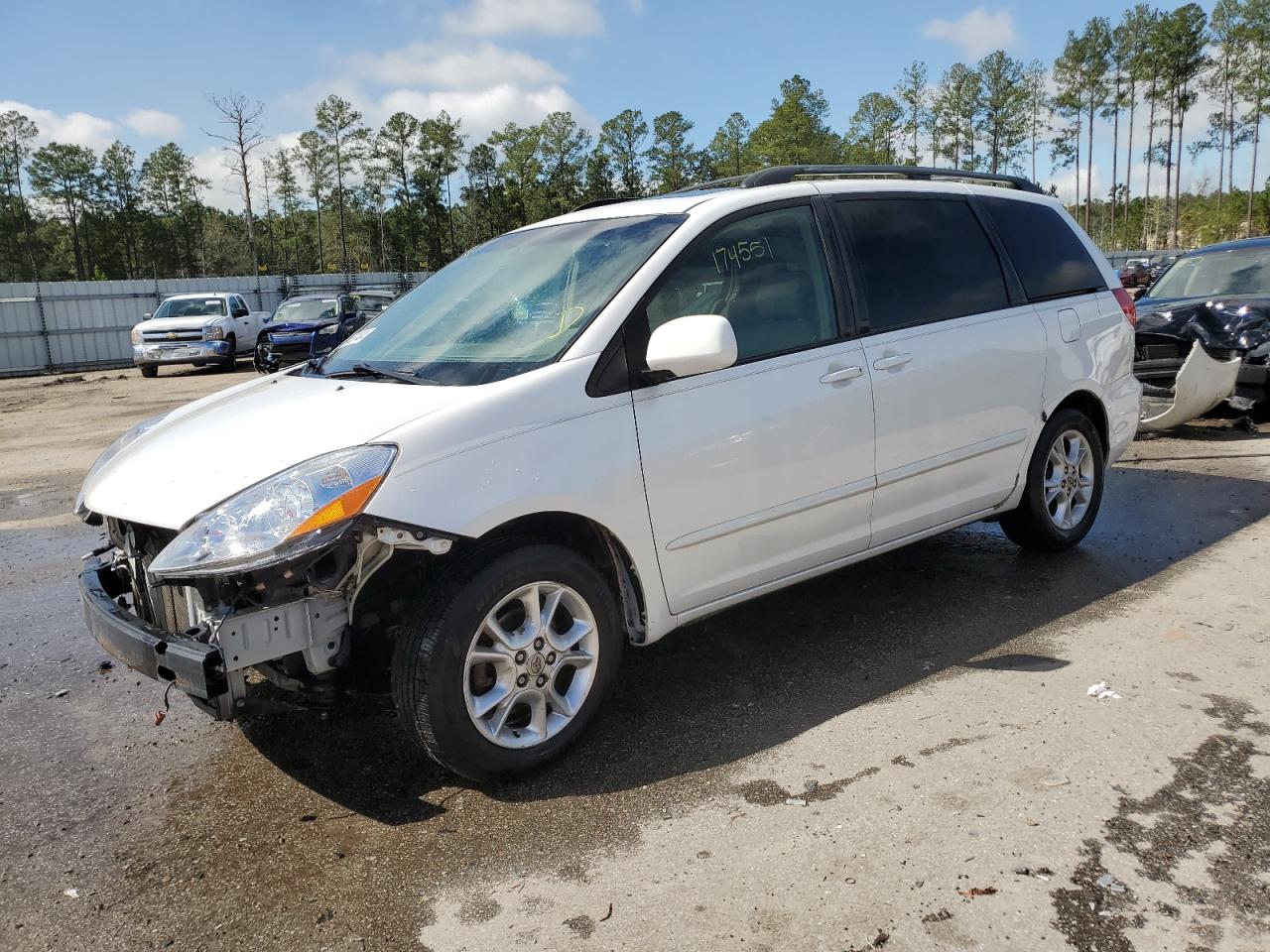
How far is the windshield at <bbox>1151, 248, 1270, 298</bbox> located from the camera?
918cm

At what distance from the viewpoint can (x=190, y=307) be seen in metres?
23.0

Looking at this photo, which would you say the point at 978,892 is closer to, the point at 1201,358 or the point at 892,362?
the point at 892,362

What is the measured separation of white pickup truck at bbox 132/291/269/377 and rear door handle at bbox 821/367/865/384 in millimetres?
20425

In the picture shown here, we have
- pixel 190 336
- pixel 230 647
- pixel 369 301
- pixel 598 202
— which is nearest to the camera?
pixel 230 647

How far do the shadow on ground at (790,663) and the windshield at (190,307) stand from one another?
2102 centimetres

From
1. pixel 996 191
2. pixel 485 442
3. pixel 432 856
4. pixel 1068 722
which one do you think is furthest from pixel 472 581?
pixel 996 191

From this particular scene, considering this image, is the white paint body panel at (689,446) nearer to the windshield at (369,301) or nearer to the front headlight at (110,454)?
the front headlight at (110,454)

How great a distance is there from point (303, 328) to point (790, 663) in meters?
16.9

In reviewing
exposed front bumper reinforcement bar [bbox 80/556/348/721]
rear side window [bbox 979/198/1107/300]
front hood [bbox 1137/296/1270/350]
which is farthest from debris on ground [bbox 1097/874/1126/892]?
front hood [bbox 1137/296/1270/350]

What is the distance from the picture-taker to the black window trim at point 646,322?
328cm

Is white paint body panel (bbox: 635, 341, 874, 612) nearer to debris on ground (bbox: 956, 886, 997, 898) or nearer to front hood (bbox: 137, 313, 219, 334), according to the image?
debris on ground (bbox: 956, 886, 997, 898)

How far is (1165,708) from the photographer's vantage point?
345cm

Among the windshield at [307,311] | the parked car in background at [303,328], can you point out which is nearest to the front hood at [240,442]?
the parked car in background at [303,328]

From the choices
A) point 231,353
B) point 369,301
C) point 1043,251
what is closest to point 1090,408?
point 1043,251
